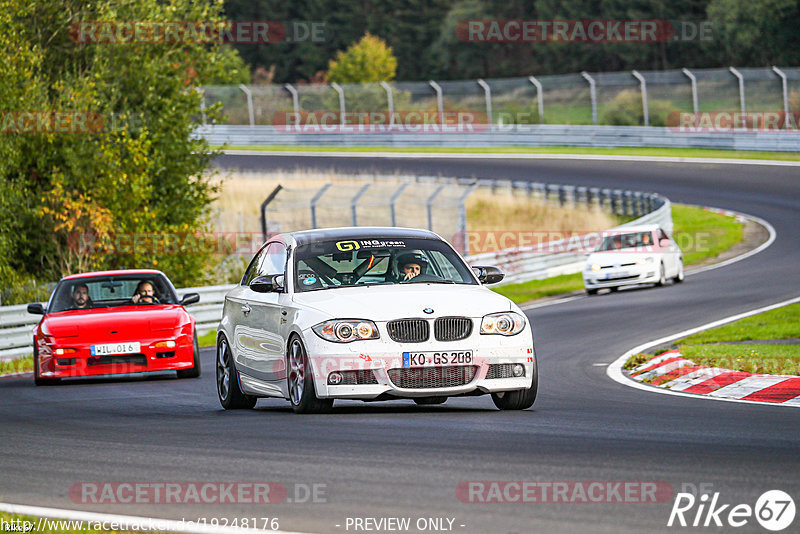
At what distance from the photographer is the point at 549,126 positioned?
54188mm

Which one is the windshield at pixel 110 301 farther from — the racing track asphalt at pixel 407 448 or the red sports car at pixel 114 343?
the racing track asphalt at pixel 407 448

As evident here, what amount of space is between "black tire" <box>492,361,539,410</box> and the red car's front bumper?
6.15 meters

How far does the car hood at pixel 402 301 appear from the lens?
966 cm

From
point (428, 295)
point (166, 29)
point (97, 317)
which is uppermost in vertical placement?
point (166, 29)

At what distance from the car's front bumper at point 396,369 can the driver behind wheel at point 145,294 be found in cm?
698

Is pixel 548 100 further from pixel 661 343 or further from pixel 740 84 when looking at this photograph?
pixel 661 343

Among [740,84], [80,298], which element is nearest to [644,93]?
[740,84]

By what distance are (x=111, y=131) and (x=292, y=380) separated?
1844cm

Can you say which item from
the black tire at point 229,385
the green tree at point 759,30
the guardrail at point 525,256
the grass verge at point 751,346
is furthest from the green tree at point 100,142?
the green tree at point 759,30

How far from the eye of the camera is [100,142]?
2731cm

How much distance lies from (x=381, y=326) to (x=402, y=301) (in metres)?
0.29

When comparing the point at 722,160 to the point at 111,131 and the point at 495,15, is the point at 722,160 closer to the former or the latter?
the point at 111,131

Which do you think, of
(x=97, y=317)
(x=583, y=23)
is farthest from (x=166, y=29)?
(x=583, y=23)

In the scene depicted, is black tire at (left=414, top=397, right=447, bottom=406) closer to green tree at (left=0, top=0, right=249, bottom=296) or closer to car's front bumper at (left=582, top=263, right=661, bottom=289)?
car's front bumper at (left=582, top=263, right=661, bottom=289)
